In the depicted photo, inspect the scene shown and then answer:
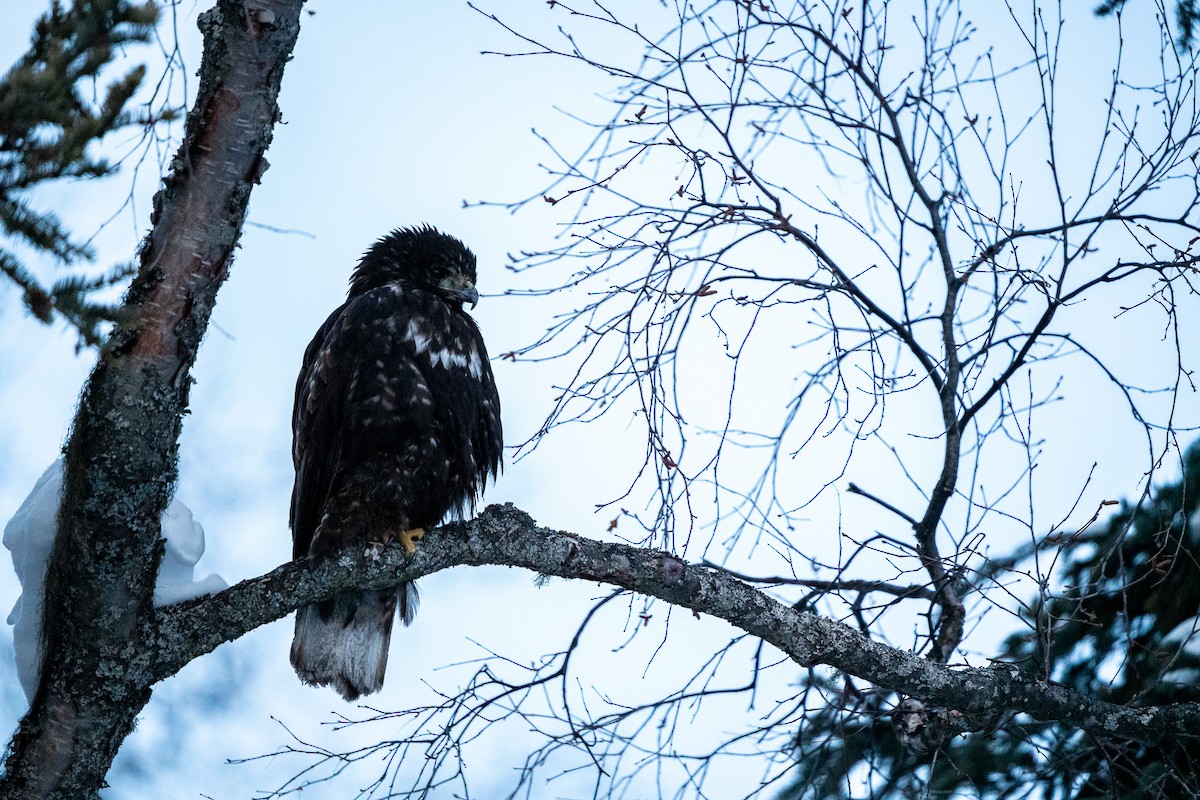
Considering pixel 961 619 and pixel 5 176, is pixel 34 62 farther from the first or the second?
pixel 961 619

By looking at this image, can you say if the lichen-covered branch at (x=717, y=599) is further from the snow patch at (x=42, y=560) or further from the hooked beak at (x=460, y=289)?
the hooked beak at (x=460, y=289)

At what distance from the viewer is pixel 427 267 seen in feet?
13.8

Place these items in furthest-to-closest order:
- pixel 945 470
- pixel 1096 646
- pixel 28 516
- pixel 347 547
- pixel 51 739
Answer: pixel 1096 646
pixel 945 470
pixel 347 547
pixel 28 516
pixel 51 739

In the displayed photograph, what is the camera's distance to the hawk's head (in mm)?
4172

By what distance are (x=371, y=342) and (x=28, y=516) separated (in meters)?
1.15

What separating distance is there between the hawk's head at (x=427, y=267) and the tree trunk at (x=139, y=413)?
1266 mm

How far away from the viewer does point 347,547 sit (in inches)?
134

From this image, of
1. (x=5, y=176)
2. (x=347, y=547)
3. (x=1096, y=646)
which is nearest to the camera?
(x=5, y=176)

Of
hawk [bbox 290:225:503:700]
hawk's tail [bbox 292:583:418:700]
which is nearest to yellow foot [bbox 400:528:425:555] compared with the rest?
hawk [bbox 290:225:503:700]

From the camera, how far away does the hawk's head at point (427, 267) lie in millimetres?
4172

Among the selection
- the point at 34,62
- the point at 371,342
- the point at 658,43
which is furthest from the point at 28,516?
the point at 658,43

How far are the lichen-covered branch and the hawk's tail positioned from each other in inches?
19.0

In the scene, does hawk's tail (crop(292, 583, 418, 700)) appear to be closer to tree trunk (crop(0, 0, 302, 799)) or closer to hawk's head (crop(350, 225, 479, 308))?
tree trunk (crop(0, 0, 302, 799))

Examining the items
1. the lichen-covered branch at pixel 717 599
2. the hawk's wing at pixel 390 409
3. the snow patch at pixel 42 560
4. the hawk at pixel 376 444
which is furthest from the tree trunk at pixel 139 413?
the hawk's wing at pixel 390 409
